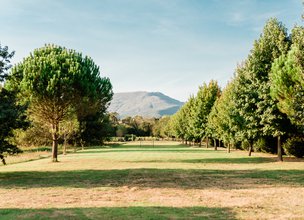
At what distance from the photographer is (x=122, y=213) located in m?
12.3

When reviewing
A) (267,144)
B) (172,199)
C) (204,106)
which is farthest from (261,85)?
(204,106)

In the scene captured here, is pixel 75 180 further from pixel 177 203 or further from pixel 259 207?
pixel 259 207

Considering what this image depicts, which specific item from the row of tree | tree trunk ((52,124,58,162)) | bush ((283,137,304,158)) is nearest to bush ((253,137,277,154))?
the row of tree

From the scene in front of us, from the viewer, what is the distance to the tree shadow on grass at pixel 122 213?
38.5 ft

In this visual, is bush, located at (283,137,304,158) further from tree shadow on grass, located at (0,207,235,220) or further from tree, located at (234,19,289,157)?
tree shadow on grass, located at (0,207,235,220)

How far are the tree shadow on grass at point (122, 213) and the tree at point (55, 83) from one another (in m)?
23.5

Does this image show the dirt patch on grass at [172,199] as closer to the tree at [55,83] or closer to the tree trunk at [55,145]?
the tree at [55,83]

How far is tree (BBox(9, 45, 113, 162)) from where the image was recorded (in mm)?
35344

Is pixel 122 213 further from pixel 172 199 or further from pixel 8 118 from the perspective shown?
pixel 8 118

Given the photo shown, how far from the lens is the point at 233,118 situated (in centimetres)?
4344

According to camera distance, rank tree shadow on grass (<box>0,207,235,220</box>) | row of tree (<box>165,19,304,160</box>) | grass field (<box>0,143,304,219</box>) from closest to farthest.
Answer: tree shadow on grass (<box>0,207,235,220</box>) → grass field (<box>0,143,304,219</box>) → row of tree (<box>165,19,304,160</box>)

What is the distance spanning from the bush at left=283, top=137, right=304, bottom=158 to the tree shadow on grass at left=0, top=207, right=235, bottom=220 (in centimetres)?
3125

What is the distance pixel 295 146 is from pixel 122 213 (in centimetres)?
3444

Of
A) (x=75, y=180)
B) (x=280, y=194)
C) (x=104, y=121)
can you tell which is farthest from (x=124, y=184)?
(x=104, y=121)
